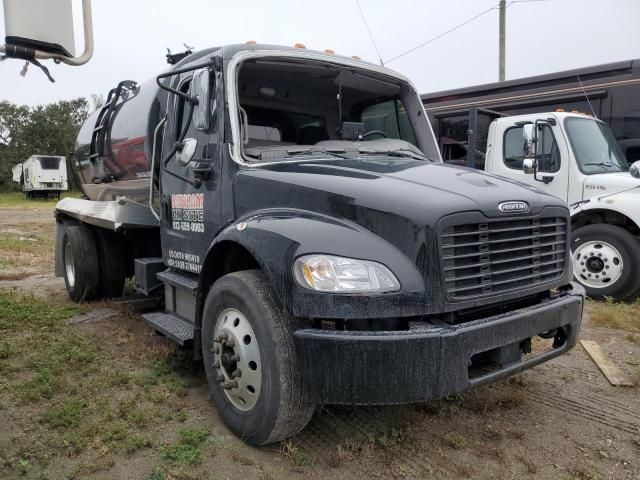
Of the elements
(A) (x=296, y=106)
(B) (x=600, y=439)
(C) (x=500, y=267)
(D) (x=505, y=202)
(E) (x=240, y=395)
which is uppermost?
(A) (x=296, y=106)

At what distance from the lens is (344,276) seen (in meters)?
2.71

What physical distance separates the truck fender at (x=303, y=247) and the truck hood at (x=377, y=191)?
98 millimetres

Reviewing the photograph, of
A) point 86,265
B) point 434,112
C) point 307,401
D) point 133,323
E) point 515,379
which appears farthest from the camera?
point 434,112

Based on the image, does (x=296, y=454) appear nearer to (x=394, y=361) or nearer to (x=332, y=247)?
(x=394, y=361)

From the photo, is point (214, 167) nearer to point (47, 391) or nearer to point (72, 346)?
point (47, 391)

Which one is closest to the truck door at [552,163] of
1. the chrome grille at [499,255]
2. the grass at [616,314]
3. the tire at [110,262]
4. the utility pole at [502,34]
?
the grass at [616,314]

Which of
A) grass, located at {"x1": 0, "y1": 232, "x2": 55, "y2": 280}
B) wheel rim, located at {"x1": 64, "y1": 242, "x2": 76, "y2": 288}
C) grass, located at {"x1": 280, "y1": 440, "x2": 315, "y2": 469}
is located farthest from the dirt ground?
grass, located at {"x1": 0, "y1": 232, "x2": 55, "y2": 280}

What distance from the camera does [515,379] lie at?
4.18 metres

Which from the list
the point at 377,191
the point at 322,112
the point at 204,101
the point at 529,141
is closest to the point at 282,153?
the point at 204,101

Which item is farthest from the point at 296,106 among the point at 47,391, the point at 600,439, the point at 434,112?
the point at 434,112

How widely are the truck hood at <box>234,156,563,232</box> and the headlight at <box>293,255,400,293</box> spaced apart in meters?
0.25

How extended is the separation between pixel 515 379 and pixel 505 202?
179 centimetres

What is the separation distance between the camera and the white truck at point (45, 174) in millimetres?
35312

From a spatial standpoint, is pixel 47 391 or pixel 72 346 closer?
pixel 47 391
